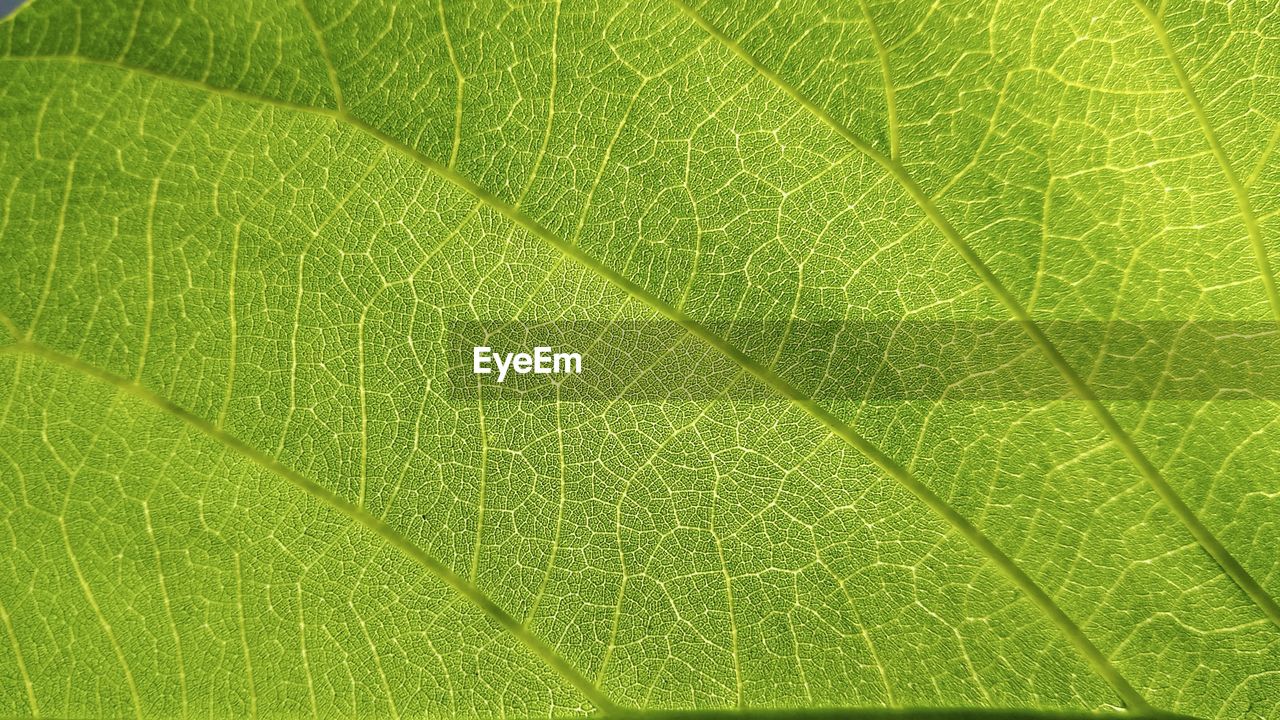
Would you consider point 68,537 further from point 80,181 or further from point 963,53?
point 963,53

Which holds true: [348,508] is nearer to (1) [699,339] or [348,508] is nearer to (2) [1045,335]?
(1) [699,339]

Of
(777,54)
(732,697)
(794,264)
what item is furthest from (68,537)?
(777,54)

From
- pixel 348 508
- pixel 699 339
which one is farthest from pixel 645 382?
pixel 348 508

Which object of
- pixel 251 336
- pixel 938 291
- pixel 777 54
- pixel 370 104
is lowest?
pixel 251 336
